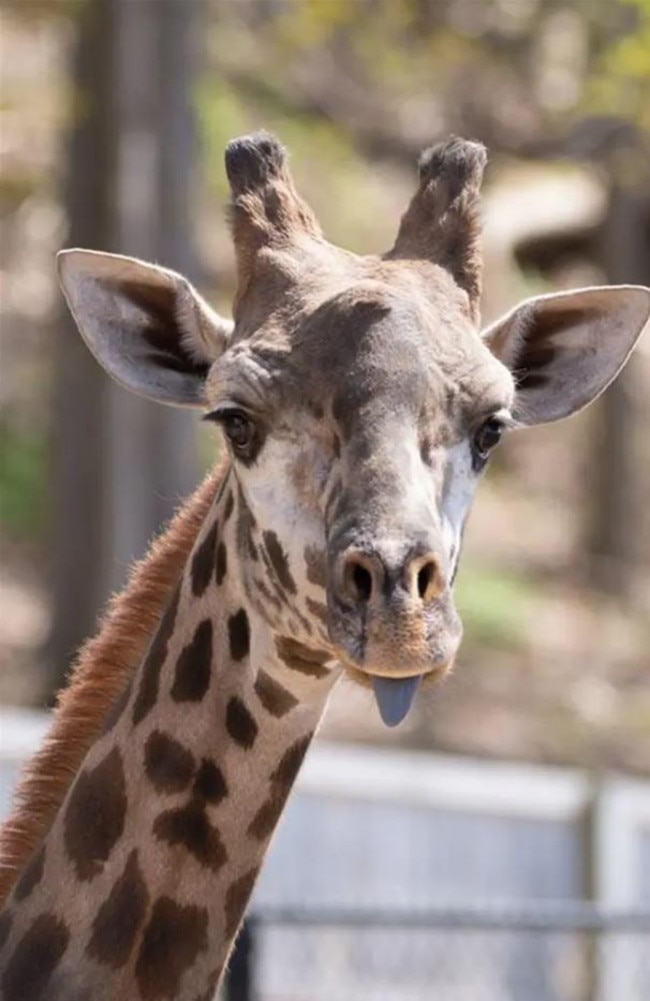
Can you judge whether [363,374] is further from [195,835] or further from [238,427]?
[195,835]

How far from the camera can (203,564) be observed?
5328 mm

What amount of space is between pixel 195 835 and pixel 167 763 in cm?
17

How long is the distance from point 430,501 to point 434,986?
303 inches

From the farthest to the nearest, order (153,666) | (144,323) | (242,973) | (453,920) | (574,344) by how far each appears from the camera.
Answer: (453,920) < (242,973) < (574,344) < (144,323) < (153,666)

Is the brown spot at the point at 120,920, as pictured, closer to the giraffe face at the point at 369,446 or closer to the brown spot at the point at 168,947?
the brown spot at the point at 168,947

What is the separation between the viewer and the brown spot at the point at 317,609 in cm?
487

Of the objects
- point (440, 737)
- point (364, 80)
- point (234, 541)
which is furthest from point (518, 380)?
point (364, 80)

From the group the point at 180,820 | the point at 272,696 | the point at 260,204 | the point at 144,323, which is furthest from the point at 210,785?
the point at 260,204

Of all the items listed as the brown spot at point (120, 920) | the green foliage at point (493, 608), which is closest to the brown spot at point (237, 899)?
the brown spot at point (120, 920)

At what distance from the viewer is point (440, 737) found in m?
19.2

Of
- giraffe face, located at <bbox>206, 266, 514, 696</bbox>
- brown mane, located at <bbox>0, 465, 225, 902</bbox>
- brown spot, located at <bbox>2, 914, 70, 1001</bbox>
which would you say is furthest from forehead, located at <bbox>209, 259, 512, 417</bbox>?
brown spot, located at <bbox>2, 914, 70, 1001</bbox>

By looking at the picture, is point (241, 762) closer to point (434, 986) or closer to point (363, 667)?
point (363, 667)

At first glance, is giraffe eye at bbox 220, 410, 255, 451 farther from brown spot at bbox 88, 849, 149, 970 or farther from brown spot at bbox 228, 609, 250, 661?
brown spot at bbox 88, 849, 149, 970

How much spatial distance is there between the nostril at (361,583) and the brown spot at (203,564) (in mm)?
767
